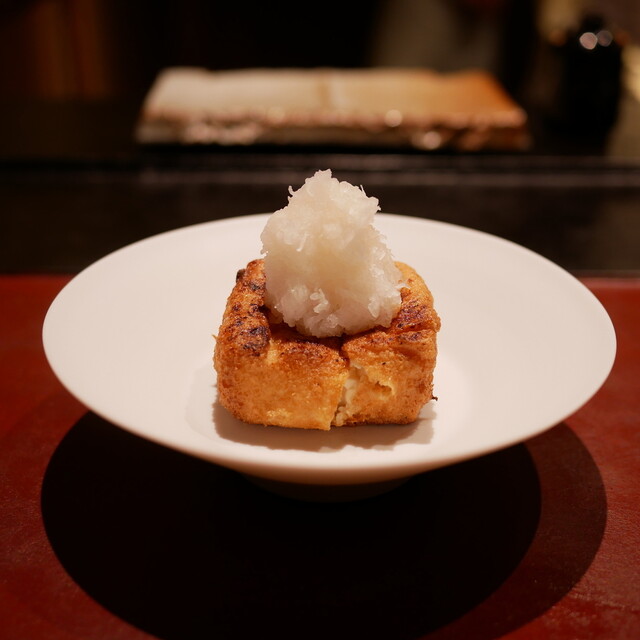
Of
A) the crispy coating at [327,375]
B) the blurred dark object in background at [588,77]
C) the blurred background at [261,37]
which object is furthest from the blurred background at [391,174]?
the crispy coating at [327,375]

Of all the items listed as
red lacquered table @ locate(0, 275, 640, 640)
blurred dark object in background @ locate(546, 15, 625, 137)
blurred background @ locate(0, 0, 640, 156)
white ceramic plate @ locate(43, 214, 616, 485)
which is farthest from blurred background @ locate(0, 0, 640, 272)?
red lacquered table @ locate(0, 275, 640, 640)

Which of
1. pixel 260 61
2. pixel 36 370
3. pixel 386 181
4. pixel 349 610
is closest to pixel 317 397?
pixel 349 610

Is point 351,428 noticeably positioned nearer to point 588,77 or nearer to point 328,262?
A: point 328,262

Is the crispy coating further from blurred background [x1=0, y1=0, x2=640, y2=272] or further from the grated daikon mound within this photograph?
blurred background [x1=0, y1=0, x2=640, y2=272]

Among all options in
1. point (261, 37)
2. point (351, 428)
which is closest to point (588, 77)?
point (261, 37)

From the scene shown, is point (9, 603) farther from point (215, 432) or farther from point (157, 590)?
point (215, 432)

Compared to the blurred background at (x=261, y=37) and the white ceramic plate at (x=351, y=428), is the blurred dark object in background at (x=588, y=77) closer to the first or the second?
the blurred background at (x=261, y=37)
